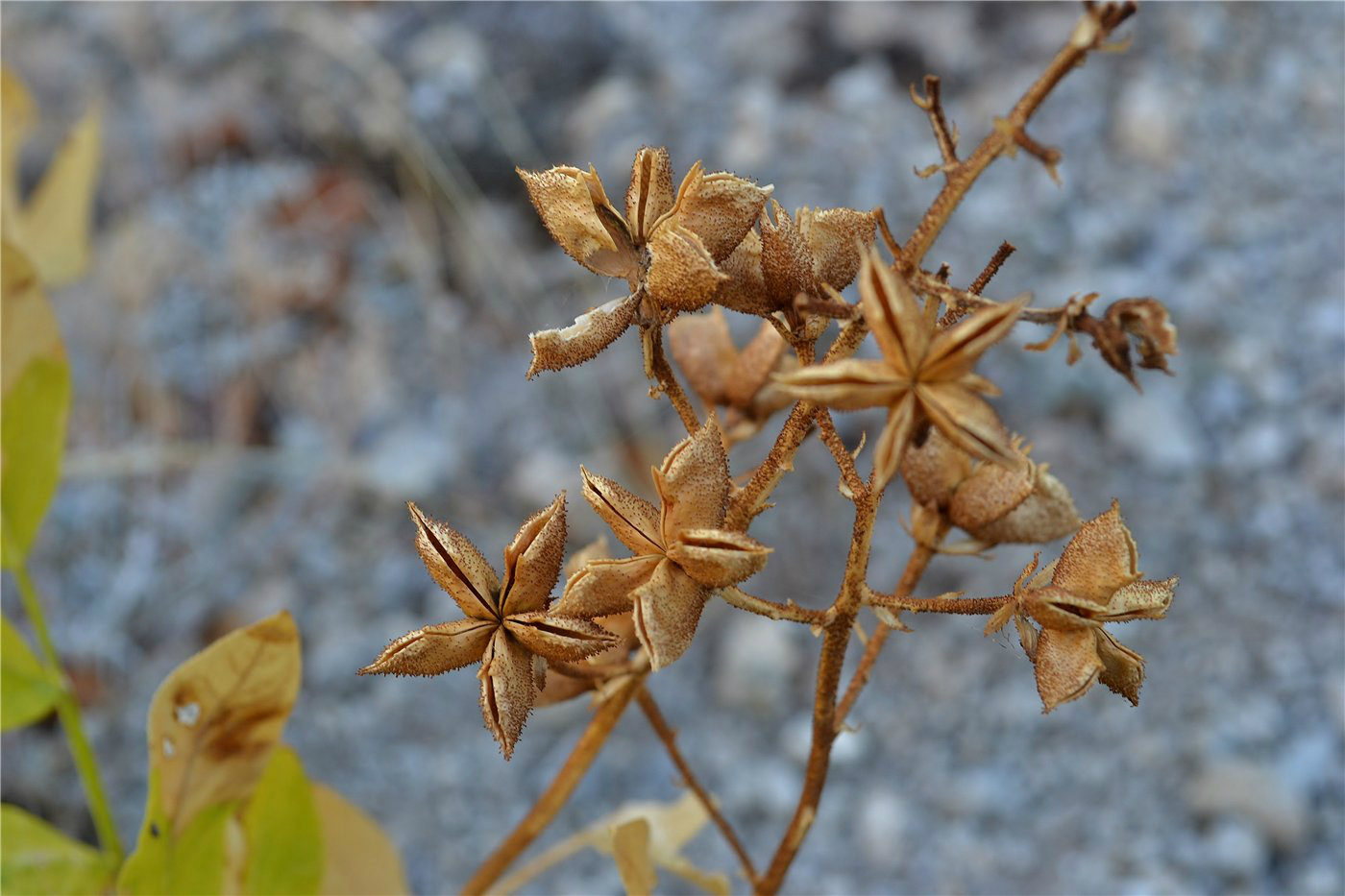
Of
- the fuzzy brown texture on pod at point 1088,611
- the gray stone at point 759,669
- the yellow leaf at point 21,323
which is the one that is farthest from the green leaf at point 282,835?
the gray stone at point 759,669

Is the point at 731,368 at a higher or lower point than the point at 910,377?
lower

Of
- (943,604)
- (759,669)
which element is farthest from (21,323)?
(759,669)

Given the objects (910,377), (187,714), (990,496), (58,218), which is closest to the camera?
(910,377)

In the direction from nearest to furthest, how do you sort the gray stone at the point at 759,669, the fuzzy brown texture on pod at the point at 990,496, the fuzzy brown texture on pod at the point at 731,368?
1. the fuzzy brown texture on pod at the point at 990,496
2. the fuzzy brown texture on pod at the point at 731,368
3. the gray stone at the point at 759,669

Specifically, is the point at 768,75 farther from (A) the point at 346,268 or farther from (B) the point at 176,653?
(B) the point at 176,653

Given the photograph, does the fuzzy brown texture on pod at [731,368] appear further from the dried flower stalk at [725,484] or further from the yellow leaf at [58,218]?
the yellow leaf at [58,218]

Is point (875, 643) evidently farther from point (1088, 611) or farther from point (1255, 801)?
→ point (1255, 801)

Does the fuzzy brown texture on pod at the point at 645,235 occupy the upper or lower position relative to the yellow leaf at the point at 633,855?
upper

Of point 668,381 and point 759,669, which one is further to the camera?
point 759,669
